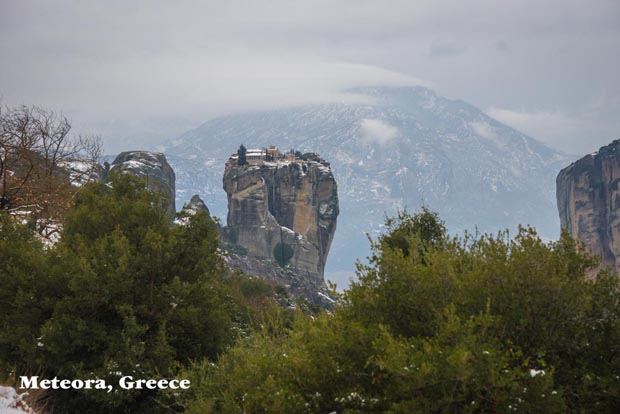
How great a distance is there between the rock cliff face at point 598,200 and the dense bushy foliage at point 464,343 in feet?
417

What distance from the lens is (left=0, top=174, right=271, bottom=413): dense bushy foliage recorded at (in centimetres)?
1897

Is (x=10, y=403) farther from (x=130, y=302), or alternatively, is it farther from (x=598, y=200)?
(x=598, y=200)

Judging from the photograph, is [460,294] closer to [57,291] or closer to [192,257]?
[192,257]

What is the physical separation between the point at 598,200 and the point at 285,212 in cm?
6941

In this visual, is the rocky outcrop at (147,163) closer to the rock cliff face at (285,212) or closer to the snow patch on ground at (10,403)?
the rock cliff face at (285,212)

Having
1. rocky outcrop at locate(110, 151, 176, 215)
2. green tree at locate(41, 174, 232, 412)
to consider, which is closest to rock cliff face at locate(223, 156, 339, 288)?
rocky outcrop at locate(110, 151, 176, 215)

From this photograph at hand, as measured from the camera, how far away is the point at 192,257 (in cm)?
2314

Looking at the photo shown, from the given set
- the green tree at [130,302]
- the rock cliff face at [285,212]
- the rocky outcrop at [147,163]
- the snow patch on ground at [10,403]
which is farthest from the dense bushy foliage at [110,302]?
the rock cliff face at [285,212]

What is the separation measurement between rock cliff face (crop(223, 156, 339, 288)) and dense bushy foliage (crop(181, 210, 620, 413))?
119051 mm

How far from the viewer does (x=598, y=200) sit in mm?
136875

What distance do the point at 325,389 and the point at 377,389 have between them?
1062 millimetres

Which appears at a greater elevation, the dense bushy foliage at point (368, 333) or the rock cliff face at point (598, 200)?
the rock cliff face at point (598, 200)

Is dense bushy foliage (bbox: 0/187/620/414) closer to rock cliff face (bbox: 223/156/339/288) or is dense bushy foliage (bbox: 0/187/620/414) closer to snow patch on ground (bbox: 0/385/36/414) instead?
snow patch on ground (bbox: 0/385/36/414)

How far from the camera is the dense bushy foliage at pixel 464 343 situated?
10422mm
